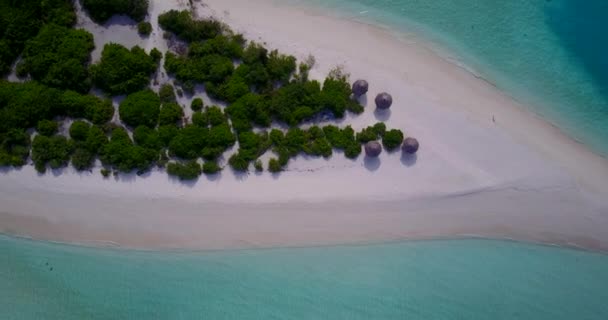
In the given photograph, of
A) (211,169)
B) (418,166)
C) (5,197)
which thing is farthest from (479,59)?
(5,197)

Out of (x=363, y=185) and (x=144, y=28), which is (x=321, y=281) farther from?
(x=144, y=28)

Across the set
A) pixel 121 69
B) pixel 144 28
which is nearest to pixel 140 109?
pixel 121 69

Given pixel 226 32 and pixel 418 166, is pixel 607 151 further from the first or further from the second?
pixel 226 32

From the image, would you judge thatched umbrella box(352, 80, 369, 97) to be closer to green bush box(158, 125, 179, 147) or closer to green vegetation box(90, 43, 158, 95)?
green bush box(158, 125, 179, 147)

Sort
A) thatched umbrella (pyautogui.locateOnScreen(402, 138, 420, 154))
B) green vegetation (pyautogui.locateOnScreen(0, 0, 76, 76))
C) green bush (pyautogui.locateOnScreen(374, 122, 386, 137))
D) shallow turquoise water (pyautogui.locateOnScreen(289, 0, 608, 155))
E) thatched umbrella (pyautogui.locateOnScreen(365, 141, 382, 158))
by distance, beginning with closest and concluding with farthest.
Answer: green vegetation (pyautogui.locateOnScreen(0, 0, 76, 76)), thatched umbrella (pyautogui.locateOnScreen(365, 141, 382, 158)), thatched umbrella (pyautogui.locateOnScreen(402, 138, 420, 154)), green bush (pyautogui.locateOnScreen(374, 122, 386, 137)), shallow turquoise water (pyautogui.locateOnScreen(289, 0, 608, 155))

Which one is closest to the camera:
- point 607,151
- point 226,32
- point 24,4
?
point 24,4

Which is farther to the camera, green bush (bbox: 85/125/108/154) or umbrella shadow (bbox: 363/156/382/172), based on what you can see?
umbrella shadow (bbox: 363/156/382/172)

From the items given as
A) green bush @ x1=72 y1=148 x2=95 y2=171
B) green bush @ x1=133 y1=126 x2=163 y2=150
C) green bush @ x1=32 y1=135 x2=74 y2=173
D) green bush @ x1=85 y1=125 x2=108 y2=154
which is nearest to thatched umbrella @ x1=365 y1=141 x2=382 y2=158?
green bush @ x1=133 y1=126 x2=163 y2=150
